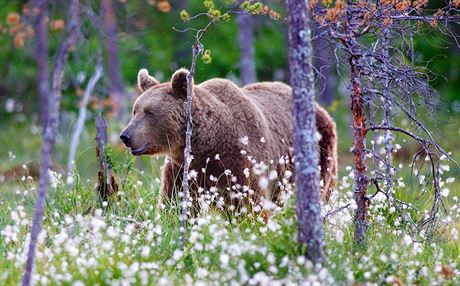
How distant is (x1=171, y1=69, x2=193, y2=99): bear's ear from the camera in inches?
365

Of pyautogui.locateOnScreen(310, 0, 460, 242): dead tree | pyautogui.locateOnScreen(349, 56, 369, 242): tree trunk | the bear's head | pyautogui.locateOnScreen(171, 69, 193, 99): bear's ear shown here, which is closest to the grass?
pyautogui.locateOnScreen(349, 56, 369, 242): tree trunk

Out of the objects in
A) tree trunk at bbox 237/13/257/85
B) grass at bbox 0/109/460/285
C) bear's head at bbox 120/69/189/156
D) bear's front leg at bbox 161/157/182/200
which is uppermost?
tree trunk at bbox 237/13/257/85

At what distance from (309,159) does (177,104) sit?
348cm

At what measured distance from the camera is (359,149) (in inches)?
305

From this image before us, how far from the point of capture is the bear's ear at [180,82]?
927cm

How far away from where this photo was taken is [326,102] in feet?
81.6

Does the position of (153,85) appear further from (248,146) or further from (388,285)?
(388,285)

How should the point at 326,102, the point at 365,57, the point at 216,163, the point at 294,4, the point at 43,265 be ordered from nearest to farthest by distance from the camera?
the point at 294,4 < the point at 43,265 < the point at 365,57 < the point at 216,163 < the point at 326,102

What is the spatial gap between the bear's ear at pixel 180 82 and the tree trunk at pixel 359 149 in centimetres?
215

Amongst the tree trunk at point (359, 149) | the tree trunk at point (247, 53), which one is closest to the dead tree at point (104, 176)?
the tree trunk at point (359, 149)

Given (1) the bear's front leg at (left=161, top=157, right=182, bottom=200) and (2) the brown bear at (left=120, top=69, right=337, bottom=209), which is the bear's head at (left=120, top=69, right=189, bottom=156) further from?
(1) the bear's front leg at (left=161, top=157, right=182, bottom=200)

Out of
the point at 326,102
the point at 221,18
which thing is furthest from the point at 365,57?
the point at 326,102

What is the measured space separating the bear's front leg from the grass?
164 mm

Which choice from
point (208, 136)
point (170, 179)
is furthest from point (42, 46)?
point (208, 136)
